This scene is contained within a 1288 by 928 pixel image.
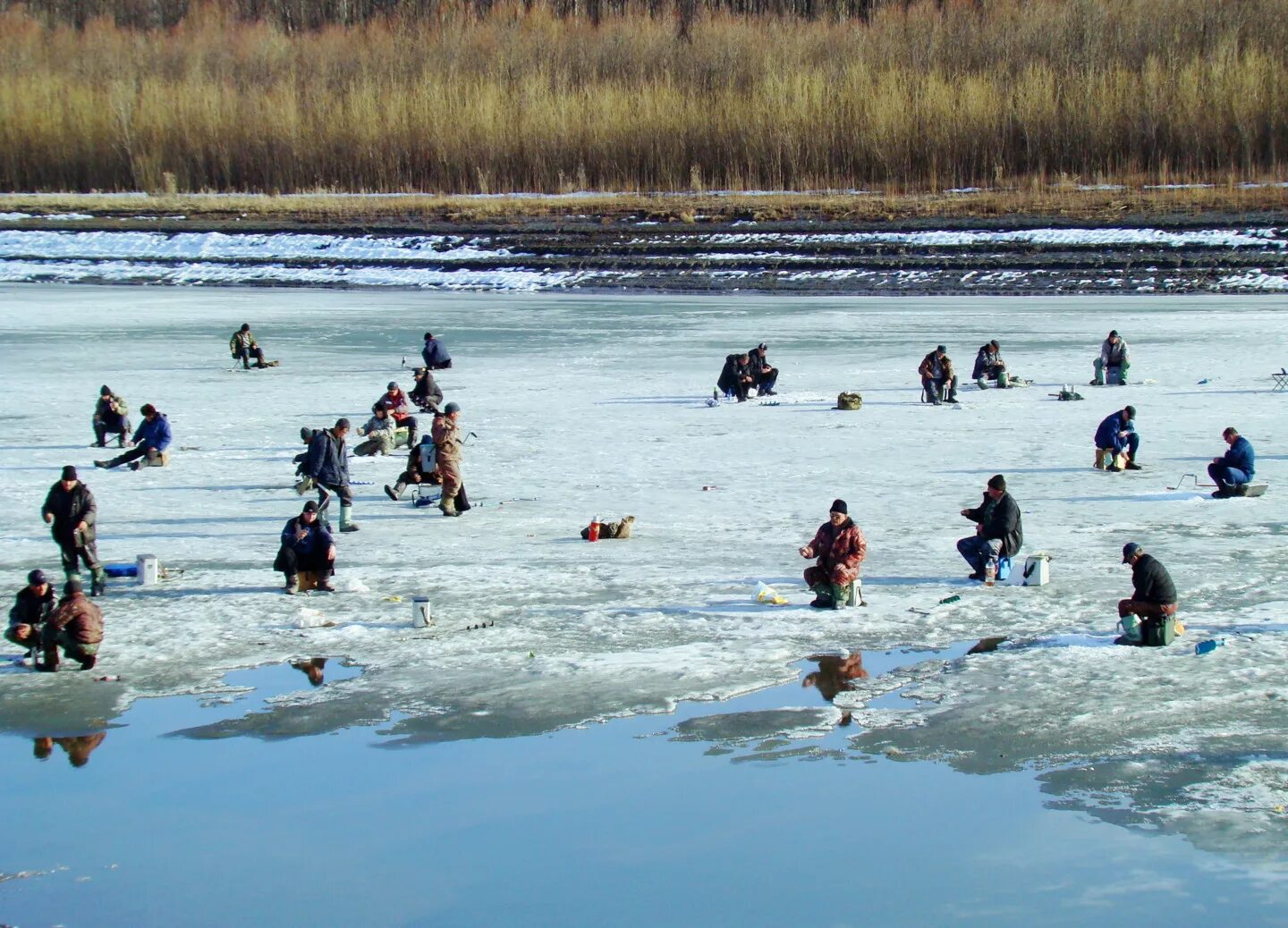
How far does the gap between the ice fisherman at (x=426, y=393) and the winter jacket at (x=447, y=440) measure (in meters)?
7.16

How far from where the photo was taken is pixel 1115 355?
24984 millimetres

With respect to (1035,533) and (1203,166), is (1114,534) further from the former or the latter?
(1203,166)

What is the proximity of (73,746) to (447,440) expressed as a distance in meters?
7.10

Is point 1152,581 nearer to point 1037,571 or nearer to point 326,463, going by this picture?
point 1037,571

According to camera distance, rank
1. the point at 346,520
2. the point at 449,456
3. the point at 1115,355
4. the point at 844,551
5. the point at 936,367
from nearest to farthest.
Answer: the point at 844,551
the point at 346,520
the point at 449,456
the point at 936,367
the point at 1115,355

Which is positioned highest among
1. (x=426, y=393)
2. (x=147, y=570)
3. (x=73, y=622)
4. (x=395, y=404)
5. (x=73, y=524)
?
(x=426, y=393)

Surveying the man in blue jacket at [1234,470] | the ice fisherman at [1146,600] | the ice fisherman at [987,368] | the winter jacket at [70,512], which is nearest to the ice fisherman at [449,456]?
the winter jacket at [70,512]

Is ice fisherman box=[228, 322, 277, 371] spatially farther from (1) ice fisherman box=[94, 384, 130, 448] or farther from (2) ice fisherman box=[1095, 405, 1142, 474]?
(2) ice fisherman box=[1095, 405, 1142, 474]

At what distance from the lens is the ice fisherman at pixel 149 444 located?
62.7ft

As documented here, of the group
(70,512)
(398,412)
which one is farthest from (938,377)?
(70,512)

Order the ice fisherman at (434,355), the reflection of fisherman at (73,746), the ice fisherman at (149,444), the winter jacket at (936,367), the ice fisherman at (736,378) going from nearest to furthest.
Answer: the reflection of fisherman at (73,746) → the ice fisherman at (149,444) → the winter jacket at (936,367) → the ice fisherman at (736,378) → the ice fisherman at (434,355)

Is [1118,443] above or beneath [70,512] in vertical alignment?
above

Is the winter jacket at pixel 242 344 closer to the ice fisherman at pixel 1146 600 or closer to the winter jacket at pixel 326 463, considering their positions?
the winter jacket at pixel 326 463

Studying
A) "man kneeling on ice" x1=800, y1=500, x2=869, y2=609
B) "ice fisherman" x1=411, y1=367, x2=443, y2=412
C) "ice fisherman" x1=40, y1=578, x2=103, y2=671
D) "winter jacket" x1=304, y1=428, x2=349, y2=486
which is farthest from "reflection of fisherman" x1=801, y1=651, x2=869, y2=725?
"ice fisherman" x1=411, y1=367, x2=443, y2=412
